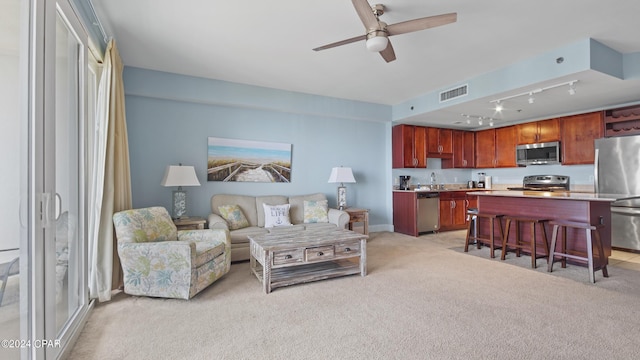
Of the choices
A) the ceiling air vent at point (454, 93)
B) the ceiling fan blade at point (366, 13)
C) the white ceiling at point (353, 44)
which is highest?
the white ceiling at point (353, 44)

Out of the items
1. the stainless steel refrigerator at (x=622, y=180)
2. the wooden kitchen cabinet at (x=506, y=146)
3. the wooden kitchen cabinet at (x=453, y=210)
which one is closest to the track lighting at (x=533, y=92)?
the stainless steel refrigerator at (x=622, y=180)

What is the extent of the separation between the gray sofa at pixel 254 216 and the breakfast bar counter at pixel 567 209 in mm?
2399

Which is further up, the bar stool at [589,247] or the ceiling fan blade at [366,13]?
the ceiling fan blade at [366,13]

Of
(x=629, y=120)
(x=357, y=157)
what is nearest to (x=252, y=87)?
(x=357, y=157)

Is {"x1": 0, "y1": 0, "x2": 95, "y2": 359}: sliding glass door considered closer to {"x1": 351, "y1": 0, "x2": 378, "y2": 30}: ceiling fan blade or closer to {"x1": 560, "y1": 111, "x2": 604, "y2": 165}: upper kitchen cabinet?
{"x1": 351, "y1": 0, "x2": 378, "y2": 30}: ceiling fan blade

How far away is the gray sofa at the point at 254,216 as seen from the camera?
12.7 ft

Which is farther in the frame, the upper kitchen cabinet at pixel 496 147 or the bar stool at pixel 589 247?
the upper kitchen cabinet at pixel 496 147

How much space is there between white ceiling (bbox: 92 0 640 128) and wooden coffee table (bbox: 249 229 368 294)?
84.9 inches

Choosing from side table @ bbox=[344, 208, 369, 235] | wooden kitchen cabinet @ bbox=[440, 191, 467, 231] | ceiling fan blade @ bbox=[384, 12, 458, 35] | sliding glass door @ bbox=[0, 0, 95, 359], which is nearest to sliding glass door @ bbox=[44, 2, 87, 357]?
sliding glass door @ bbox=[0, 0, 95, 359]

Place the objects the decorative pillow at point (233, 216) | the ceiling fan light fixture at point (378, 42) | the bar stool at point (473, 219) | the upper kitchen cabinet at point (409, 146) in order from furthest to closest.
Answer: the upper kitchen cabinet at point (409, 146)
the bar stool at point (473, 219)
the decorative pillow at point (233, 216)
the ceiling fan light fixture at point (378, 42)

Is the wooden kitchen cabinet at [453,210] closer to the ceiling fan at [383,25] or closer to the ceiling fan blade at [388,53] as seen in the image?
the ceiling fan blade at [388,53]

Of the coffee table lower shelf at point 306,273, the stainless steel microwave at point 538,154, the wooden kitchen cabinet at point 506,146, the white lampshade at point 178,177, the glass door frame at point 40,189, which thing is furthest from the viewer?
the wooden kitchen cabinet at point 506,146

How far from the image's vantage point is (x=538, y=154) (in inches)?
223

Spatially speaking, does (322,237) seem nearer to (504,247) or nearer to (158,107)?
(504,247)
